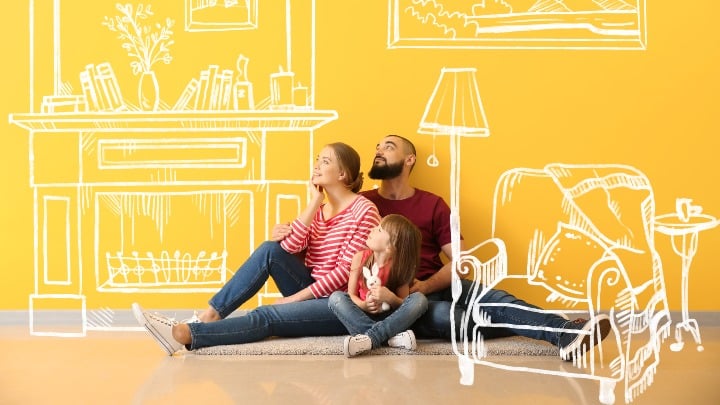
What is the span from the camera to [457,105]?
357cm

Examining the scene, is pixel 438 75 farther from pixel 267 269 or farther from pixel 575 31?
pixel 267 269

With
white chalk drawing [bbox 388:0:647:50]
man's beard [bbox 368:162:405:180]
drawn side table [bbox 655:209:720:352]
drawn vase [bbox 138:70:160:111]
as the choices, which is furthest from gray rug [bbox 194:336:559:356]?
white chalk drawing [bbox 388:0:647:50]

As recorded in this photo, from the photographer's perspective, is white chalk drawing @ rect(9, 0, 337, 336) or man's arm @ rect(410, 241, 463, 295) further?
white chalk drawing @ rect(9, 0, 337, 336)

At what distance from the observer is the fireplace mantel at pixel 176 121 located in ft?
11.6

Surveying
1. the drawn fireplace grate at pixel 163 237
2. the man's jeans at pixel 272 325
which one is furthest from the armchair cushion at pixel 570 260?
the drawn fireplace grate at pixel 163 237

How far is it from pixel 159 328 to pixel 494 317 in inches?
43.6

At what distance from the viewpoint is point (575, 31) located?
11.8ft

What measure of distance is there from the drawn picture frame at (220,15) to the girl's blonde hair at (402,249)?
3.46ft

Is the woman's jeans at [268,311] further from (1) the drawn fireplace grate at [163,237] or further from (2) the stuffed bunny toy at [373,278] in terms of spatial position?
(1) the drawn fireplace grate at [163,237]

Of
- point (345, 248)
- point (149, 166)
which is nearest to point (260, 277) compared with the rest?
point (345, 248)

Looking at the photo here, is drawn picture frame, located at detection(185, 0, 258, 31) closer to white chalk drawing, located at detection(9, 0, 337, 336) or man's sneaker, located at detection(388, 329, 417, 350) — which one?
white chalk drawing, located at detection(9, 0, 337, 336)

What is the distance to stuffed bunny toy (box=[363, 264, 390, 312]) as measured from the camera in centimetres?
306

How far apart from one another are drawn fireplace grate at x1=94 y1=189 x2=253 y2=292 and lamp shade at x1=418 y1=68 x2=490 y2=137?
804mm

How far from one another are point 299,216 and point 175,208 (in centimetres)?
58
